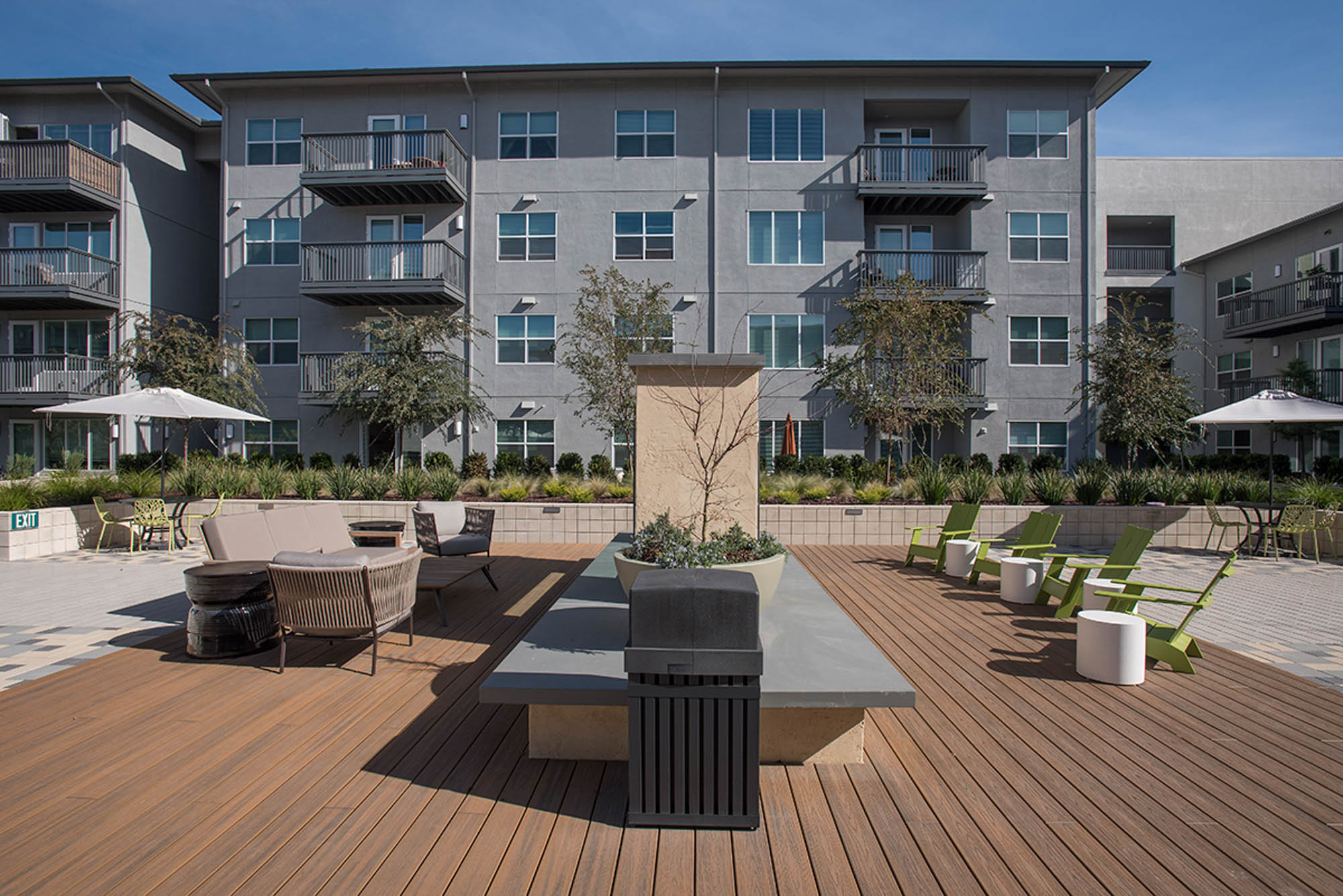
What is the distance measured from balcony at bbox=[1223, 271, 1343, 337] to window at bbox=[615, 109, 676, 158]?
1801cm

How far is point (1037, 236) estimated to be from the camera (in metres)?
19.8

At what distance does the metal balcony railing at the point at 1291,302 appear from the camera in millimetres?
19594

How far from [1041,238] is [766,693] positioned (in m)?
20.4

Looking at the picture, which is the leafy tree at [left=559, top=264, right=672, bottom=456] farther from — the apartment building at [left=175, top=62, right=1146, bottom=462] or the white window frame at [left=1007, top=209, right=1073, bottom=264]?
the white window frame at [left=1007, top=209, right=1073, bottom=264]

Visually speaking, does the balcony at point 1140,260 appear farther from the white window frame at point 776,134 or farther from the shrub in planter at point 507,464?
the shrub in planter at point 507,464

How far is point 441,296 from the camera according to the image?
19.2 meters

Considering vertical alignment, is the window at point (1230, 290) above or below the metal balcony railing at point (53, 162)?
below

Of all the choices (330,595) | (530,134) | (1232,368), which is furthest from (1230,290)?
(330,595)

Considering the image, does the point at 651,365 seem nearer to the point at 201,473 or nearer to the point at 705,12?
the point at 705,12

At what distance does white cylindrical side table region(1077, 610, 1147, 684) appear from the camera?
16.3ft

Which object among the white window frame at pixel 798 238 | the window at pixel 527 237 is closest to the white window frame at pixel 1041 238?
the white window frame at pixel 798 238

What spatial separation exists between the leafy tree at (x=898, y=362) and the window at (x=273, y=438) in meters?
14.8

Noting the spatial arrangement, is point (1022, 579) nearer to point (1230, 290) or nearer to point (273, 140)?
point (273, 140)

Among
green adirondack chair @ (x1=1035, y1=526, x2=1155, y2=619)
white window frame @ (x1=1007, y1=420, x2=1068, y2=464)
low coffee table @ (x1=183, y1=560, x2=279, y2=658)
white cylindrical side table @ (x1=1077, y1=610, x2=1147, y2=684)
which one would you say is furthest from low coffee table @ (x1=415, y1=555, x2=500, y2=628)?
white window frame @ (x1=1007, y1=420, x2=1068, y2=464)
